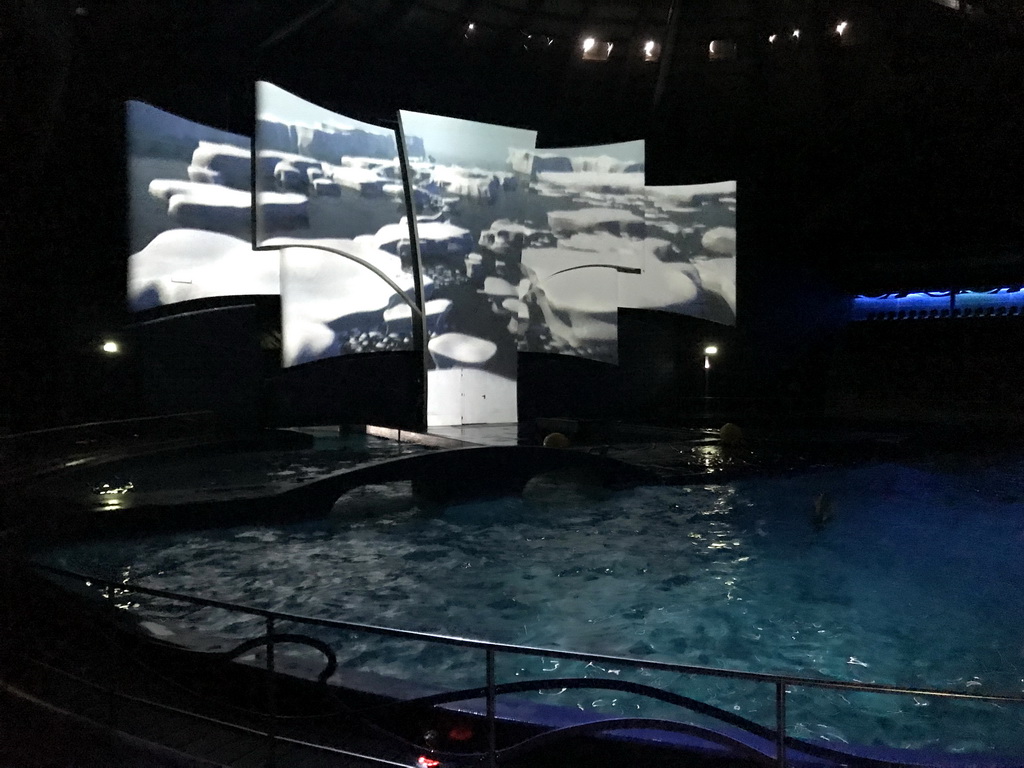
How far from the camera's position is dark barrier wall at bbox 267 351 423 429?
13914 mm

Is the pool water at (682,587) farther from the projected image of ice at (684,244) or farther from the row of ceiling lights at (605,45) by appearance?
the row of ceiling lights at (605,45)

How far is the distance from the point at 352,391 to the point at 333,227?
3377 mm

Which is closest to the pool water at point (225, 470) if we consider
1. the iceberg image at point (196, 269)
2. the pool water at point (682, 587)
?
the pool water at point (682, 587)

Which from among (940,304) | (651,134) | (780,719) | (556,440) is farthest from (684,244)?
(780,719)

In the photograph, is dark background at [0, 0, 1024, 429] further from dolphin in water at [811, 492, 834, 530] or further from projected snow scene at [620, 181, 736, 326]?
dolphin in water at [811, 492, 834, 530]

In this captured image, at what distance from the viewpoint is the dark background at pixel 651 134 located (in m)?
11.0

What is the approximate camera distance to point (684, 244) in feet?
53.0

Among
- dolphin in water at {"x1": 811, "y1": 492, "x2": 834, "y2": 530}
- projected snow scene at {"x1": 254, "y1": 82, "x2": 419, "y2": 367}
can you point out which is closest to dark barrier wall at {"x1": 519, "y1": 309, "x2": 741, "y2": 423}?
projected snow scene at {"x1": 254, "y1": 82, "x2": 419, "y2": 367}

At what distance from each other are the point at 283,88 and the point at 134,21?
8.15 ft

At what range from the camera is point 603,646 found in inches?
191

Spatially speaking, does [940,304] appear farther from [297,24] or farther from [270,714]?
[270,714]

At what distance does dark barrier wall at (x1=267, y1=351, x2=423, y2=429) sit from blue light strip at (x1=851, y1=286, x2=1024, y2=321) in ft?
44.3

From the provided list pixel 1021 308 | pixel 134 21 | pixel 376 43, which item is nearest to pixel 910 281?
pixel 1021 308

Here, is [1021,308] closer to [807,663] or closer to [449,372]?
[449,372]
